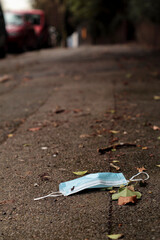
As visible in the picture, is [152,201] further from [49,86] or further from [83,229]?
[49,86]

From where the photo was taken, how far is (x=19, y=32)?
16312mm

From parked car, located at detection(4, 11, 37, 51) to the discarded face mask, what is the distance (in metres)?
14.3

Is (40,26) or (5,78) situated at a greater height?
(5,78)

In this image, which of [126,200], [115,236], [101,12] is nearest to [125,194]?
[126,200]

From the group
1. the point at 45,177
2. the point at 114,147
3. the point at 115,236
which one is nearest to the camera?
the point at 115,236

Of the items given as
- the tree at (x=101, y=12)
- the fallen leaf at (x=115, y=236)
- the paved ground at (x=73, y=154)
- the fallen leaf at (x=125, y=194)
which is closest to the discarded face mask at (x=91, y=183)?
the paved ground at (x=73, y=154)

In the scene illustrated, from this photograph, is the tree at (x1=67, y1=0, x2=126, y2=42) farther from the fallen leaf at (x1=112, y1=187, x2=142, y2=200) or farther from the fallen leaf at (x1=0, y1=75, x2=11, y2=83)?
the fallen leaf at (x1=112, y1=187, x2=142, y2=200)

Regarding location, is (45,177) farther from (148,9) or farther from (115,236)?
(148,9)

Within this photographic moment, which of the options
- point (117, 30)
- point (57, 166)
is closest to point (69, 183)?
point (57, 166)

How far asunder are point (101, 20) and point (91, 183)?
25.5 m

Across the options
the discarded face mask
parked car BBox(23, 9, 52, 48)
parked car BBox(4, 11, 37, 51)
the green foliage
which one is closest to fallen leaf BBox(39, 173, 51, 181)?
the discarded face mask

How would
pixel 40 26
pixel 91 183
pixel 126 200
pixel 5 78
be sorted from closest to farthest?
1. pixel 126 200
2. pixel 91 183
3. pixel 5 78
4. pixel 40 26

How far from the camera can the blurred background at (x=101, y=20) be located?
52.9ft

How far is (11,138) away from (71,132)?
2.17ft
